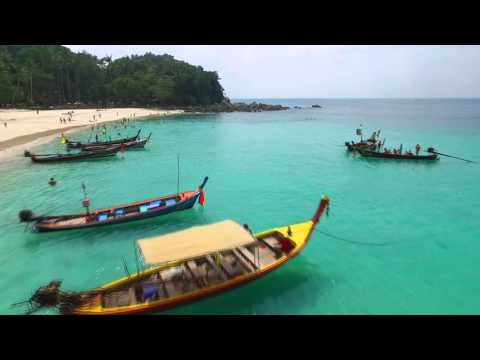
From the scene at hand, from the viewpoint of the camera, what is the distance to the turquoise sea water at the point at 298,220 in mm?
12250

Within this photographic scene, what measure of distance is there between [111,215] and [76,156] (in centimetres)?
1940

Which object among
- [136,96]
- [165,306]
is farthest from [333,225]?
[136,96]

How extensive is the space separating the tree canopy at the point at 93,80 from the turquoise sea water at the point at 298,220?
63602 mm

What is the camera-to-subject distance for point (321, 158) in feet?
125

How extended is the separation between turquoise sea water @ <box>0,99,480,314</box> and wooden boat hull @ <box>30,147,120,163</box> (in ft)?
3.33

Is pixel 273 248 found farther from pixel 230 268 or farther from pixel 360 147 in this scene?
pixel 360 147

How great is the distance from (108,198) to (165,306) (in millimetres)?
→ 14829

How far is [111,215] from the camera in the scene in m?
17.0

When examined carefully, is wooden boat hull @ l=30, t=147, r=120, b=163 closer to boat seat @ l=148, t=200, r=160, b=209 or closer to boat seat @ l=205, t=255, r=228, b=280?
boat seat @ l=148, t=200, r=160, b=209

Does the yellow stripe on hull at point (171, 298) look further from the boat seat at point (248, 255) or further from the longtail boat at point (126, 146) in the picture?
the longtail boat at point (126, 146)

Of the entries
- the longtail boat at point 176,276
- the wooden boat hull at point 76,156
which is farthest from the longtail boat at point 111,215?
the wooden boat hull at point 76,156

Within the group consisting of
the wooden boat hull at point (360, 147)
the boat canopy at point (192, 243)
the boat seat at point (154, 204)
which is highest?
the wooden boat hull at point (360, 147)

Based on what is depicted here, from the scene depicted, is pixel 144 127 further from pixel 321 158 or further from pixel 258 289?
pixel 258 289

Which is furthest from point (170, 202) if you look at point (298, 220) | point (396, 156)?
point (396, 156)
